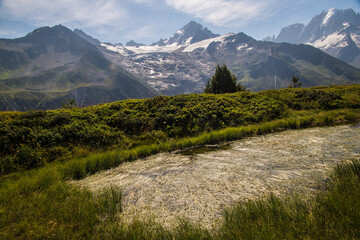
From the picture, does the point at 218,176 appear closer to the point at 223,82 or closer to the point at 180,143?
the point at 180,143

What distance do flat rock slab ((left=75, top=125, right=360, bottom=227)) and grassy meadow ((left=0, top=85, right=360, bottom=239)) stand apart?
56cm

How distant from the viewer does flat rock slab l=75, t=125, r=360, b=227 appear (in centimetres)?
503

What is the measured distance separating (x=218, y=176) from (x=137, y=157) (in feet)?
17.5

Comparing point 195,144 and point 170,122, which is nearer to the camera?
point 195,144

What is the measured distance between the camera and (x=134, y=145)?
1199cm

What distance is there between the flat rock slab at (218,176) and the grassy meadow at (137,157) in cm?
56

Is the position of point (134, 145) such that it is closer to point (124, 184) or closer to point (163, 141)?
point (163, 141)

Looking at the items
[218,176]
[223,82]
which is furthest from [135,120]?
[223,82]

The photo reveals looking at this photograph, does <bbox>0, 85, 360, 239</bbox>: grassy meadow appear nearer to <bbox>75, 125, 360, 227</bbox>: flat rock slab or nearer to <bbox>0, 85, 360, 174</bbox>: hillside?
<bbox>0, 85, 360, 174</bbox>: hillside

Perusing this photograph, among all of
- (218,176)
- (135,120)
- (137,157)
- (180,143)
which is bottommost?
(137,157)

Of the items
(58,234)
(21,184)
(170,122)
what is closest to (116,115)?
(170,122)

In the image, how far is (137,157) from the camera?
10117mm

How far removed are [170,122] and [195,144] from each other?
389cm

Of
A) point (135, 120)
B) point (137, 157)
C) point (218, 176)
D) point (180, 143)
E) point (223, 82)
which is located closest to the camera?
point (218, 176)
